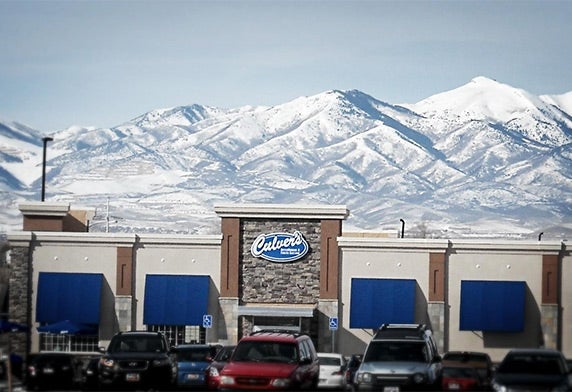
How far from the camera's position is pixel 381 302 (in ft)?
213

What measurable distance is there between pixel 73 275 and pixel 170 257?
15.7ft

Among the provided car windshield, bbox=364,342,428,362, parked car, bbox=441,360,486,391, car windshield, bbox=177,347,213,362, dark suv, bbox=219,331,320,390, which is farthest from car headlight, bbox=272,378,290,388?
car windshield, bbox=177,347,213,362

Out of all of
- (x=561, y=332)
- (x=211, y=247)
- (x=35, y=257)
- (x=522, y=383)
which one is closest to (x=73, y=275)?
(x=35, y=257)

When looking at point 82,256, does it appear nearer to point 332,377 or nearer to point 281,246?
point 281,246

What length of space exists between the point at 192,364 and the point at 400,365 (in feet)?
42.1

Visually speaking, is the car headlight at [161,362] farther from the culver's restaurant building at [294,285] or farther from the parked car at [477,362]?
the culver's restaurant building at [294,285]

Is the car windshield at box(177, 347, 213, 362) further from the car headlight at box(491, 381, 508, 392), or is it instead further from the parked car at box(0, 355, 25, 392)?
the car headlight at box(491, 381, 508, 392)

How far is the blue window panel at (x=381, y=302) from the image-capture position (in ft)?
213

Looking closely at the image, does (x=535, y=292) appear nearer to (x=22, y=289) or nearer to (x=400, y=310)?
(x=400, y=310)

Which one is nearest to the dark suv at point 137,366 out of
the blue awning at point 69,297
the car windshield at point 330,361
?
the car windshield at point 330,361

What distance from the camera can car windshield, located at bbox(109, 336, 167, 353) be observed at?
4316cm

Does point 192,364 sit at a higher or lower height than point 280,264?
lower

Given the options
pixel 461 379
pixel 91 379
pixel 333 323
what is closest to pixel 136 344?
pixel 91 379

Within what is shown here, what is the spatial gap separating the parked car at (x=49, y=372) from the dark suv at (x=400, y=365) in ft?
40.9
